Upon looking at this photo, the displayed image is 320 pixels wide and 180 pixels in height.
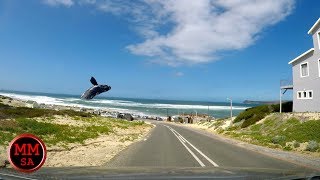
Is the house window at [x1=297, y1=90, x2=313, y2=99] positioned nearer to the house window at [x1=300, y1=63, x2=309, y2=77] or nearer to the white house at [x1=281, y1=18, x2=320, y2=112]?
the white house at [x1=281, y1=18, x2=320, y2=112]

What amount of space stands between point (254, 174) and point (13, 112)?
40657mm

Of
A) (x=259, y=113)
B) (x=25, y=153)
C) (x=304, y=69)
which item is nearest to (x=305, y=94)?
(x=304, y=69)

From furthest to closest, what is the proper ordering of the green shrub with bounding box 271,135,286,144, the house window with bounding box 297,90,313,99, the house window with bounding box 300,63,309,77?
the house window with bounding box 300,63,309,77 < the house window with bounding box 297,90,313,99 < the green shrub with bounding box 271,135,286,144

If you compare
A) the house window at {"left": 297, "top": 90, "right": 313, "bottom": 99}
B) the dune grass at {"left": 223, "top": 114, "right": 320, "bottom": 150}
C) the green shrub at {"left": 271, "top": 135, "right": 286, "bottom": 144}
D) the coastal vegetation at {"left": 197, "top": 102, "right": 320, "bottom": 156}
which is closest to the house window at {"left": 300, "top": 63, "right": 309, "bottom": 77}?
the house window at {"left": 297, "top": 90, "right": 313, "bottom": 99}

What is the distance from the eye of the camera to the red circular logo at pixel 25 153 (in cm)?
376

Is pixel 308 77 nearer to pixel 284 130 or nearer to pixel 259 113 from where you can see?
pixel 284 130

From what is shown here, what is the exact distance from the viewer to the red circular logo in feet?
12.3

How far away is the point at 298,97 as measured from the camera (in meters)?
42.5

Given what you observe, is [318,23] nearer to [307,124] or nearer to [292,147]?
[307,124]

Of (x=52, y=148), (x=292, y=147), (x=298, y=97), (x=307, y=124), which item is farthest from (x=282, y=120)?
(x=52, y=148)

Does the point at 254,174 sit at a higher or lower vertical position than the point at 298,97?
lower

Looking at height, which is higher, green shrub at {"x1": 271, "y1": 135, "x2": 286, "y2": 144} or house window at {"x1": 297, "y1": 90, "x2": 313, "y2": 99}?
house window at {"x1": 297, "y1": 90, "x2": 313, "y2": 99}

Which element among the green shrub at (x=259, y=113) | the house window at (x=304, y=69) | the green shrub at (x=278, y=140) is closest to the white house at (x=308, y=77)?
the house window at (x=304, y=69)

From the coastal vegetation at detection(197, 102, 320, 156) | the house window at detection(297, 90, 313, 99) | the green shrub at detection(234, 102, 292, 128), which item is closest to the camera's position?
the coastal vegetation at detection(197, 102, 320, 156)
